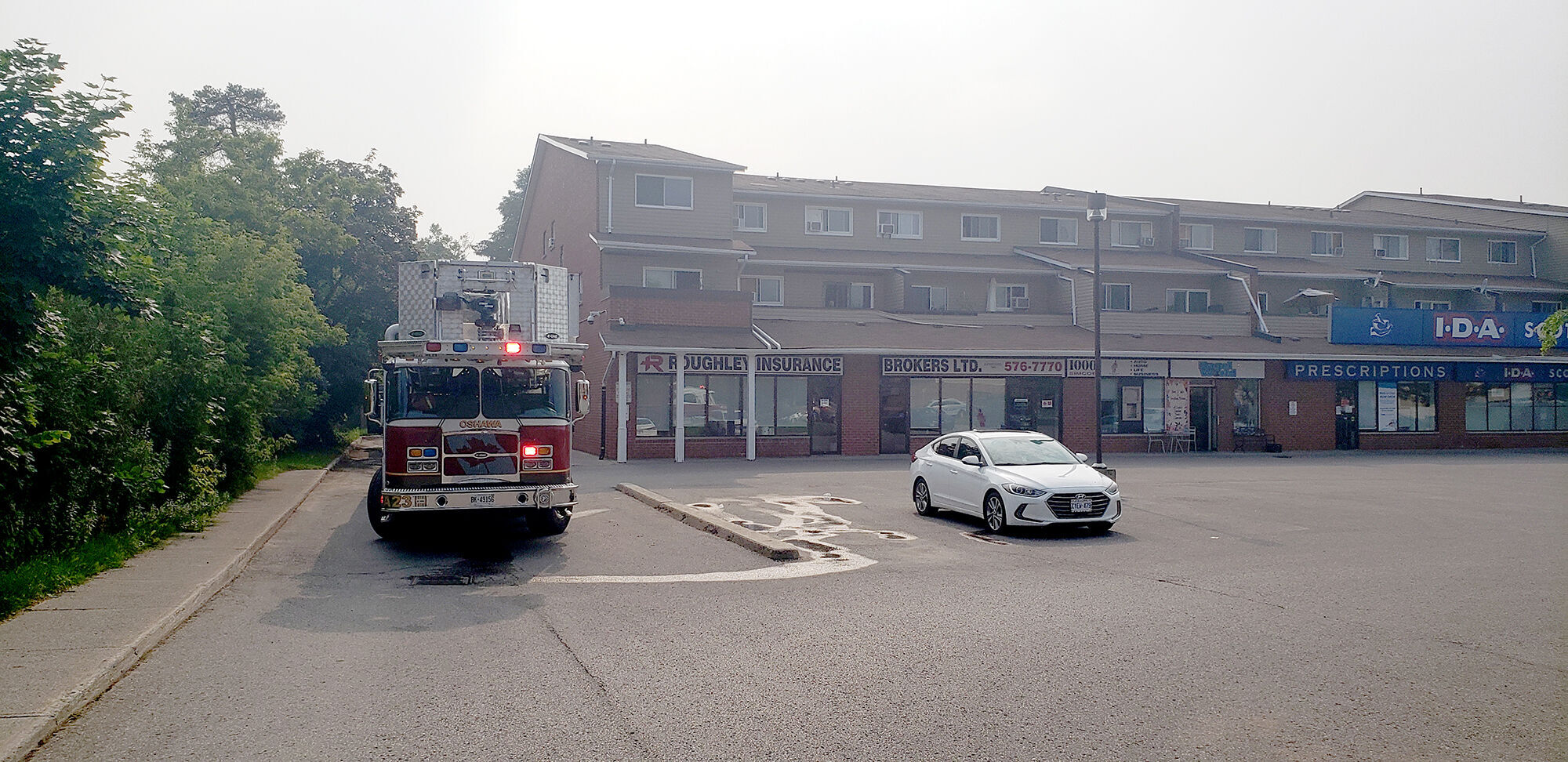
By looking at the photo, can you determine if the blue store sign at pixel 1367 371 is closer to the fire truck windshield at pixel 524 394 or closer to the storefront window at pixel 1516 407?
the storefront window at pixel 1516 407

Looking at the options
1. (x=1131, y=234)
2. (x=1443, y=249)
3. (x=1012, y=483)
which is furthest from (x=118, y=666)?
(x=1443, y=249)

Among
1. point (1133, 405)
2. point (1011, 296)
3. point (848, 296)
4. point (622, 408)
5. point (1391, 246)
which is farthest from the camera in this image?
point (1391, 246)

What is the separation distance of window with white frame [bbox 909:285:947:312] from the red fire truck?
2552 cm

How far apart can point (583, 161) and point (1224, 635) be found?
96.2 feet

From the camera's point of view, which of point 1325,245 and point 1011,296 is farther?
point 1325,245

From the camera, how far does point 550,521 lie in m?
14.8

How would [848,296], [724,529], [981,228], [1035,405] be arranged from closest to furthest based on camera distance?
[724,529] → [1035,405] → [848,296] → [981,228]

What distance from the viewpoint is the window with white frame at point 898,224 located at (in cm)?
4000

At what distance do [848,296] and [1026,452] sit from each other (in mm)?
22092

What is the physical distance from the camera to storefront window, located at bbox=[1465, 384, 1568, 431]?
124 feet

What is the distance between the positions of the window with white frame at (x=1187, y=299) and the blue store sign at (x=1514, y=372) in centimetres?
866

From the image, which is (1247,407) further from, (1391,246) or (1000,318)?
(1391,246)

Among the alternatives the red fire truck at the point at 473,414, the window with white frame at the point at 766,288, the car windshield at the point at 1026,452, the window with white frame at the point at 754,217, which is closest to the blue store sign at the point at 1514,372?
the window with white frame at the point at 766,288

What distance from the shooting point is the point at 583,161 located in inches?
1355
